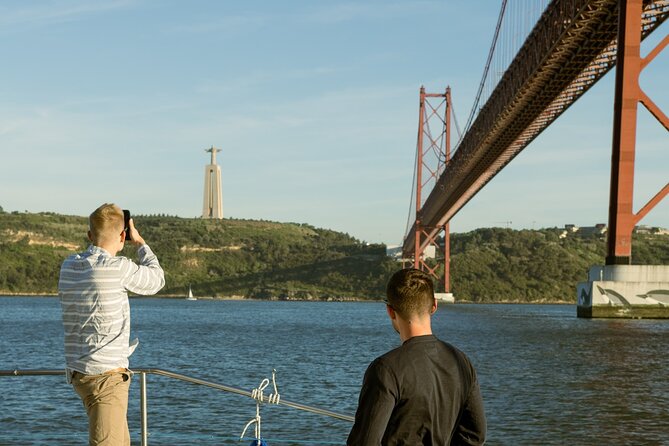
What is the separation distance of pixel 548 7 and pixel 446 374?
35.7 meters

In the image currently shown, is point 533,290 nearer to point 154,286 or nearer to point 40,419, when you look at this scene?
point 40,419

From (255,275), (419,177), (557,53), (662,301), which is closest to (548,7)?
(557,53)

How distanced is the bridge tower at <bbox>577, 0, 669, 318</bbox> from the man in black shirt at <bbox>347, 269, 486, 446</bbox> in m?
32.1

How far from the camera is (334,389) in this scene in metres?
19.5

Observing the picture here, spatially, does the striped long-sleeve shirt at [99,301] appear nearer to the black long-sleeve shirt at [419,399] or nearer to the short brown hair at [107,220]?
the short brown hair at [107,220]

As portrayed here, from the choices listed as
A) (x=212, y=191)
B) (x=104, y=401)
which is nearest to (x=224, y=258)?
(x=212, y=191)

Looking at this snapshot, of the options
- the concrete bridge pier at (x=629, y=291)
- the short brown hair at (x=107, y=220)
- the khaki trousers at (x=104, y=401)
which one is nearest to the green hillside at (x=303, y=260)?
the concrete bridge pier at (x=629, y=291)

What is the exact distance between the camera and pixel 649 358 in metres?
25.5

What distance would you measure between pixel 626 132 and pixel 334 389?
1919cm

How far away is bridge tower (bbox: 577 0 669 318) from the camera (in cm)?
3419

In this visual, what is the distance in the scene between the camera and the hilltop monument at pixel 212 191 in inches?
6033

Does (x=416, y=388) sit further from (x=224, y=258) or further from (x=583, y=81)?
(x=224, y=258)

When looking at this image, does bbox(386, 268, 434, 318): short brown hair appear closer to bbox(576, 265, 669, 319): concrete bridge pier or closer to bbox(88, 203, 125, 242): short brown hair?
bbox(88, 203, 125, 242): short brown hair

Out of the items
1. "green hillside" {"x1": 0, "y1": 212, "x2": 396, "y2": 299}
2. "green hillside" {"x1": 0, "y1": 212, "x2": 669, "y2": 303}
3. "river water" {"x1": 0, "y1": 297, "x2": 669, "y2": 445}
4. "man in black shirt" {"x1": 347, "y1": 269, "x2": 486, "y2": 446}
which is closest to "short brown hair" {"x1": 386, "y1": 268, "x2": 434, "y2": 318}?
"man in black shirt" {"x1": 347, "y1": 269, "x2": 486, "y2": 446}
